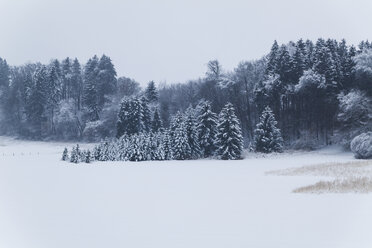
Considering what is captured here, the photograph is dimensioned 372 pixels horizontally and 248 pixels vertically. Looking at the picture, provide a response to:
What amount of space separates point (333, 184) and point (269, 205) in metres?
4.39

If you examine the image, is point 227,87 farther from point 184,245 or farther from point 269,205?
point 184,245

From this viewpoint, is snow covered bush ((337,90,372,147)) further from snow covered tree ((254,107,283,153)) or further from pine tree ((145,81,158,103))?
pine tree ((145,81,158,103))

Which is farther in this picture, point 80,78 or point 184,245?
point 80,78

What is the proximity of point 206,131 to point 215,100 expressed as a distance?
1641cm

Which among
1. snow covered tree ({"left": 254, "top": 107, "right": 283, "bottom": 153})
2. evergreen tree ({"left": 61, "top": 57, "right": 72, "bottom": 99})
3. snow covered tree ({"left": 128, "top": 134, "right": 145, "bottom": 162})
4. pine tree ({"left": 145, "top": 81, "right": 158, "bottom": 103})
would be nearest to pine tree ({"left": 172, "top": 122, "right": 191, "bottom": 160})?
A: snow covered tree ({"left": 128, "top": 134, "right": 145, "bottom": 162})

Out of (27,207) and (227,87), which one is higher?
(227,87)

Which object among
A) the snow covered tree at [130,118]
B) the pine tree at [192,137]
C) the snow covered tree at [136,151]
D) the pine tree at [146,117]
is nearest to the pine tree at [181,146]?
the pine tree at [192,137]

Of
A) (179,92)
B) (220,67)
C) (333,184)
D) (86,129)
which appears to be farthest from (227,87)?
(333,184)

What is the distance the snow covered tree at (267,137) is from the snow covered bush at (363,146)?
978 centimetres

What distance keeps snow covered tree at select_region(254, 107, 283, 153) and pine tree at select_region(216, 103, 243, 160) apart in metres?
3.50

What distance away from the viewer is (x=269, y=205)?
1016 centimetres

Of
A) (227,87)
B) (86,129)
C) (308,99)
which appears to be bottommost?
(86,129)

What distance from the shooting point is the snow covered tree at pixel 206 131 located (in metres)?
41.3

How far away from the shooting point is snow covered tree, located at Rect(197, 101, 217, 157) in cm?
4131
